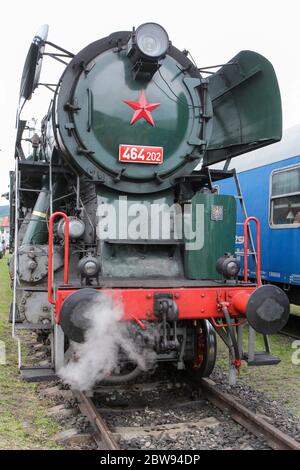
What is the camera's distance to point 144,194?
200 inches

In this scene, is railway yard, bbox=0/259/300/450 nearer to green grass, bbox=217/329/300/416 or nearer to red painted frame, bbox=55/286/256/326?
green grass, bbox=217/329/300/416

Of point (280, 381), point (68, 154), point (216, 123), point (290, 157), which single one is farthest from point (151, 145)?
point (290, 157)

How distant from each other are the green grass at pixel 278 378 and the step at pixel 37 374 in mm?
2212

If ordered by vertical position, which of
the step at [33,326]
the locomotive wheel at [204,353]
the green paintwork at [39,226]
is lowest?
the locomotive wheel at [204,353]

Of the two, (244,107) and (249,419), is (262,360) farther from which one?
(244,107)

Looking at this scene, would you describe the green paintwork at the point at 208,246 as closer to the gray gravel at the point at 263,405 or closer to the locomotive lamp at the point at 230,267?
the locomotive lamp at the point at 230,267

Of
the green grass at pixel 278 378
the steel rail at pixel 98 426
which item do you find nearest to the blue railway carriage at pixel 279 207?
the green grass at pixel 278 378

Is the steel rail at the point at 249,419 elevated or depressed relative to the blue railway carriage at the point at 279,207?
depressed

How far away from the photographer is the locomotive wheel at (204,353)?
4812 millimetres

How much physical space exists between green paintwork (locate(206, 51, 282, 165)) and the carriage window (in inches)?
82.9

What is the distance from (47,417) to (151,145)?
270cm

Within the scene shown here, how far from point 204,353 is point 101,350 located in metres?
1.20

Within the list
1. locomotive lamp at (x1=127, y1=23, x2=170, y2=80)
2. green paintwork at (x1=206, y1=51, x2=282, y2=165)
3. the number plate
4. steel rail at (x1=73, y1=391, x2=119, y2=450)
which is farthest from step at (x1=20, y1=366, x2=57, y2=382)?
green paintwork at (x1=206, y1=51, x2=282, y2=165)
